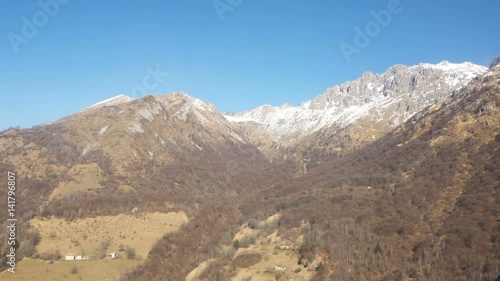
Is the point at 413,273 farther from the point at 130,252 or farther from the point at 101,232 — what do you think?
the point at 101,232

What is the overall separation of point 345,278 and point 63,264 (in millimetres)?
78879

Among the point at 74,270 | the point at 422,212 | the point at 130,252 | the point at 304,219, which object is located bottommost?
the point at 74,270

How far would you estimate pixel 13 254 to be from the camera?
10750 cm

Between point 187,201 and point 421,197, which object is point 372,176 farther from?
point 187,201

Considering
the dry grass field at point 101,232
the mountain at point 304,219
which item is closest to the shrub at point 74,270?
the mountain at point 304,219

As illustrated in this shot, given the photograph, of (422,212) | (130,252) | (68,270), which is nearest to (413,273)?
(422,212)

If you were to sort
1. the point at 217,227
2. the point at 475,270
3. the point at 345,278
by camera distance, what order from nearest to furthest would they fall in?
the point at 475,270 → the point at 345,278 → the point at 217,227

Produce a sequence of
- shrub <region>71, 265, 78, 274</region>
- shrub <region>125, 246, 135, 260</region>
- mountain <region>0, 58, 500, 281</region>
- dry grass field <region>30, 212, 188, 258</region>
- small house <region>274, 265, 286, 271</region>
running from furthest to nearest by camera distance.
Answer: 1. dry grass field <region>30, 212, 188, 258</region>
2. shrub <region>125, 246, 135, 260</region>
3. small house <region>274, 265, 286, 271</region>
4. shrub <region>71, 265, 78, 274</region>
5. mountain <region>0, 58, 500, 281</region>

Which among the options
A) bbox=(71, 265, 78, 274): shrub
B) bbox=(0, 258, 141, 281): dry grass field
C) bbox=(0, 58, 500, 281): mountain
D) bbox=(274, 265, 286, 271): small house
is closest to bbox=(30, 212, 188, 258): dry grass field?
bbox=(0, 58, 500, 281): mountain

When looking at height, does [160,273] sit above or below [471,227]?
below

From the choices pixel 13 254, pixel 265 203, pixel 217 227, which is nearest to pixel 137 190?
pixel 217 227

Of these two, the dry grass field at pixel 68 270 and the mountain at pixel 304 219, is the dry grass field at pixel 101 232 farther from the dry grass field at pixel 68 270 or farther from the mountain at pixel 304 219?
the dry grass field at pixel 68 270

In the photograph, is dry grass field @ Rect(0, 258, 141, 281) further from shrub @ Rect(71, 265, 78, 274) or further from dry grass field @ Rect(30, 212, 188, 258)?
dry grass field @ Rect(30, 212, 188, 258)

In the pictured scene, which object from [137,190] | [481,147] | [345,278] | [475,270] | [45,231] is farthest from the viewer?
[137,190]
